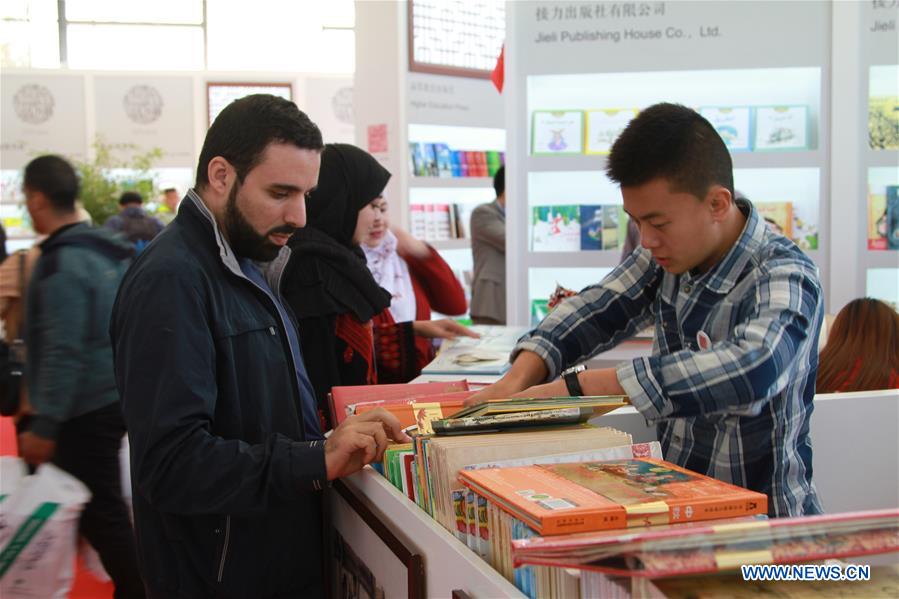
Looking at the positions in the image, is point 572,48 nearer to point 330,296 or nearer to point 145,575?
point 330,296

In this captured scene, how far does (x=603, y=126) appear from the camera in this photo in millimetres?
4727

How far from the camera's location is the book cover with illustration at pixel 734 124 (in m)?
4.61

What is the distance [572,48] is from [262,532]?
363cm

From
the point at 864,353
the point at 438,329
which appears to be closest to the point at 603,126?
the point at 438,329

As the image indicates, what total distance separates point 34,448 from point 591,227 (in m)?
3.09

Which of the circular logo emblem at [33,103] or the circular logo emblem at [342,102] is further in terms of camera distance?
the circular logo emblem at [342,102]

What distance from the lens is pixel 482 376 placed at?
2605mm

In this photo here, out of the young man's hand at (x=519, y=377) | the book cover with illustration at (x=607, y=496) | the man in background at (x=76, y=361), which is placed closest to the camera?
the book cover with illustration at (x=607, y=496)

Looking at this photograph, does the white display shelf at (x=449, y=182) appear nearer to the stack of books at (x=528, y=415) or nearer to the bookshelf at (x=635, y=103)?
the bookshelf at (x=635, y=103)

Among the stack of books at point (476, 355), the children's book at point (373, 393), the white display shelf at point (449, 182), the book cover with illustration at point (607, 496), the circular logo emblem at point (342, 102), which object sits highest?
the circular logo emblem at point (342, 102)

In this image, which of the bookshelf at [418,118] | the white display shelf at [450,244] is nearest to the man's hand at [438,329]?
the bookshelf at [418,118]

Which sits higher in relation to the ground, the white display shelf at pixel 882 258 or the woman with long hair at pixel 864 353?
the white display shelf at pixel 882 258

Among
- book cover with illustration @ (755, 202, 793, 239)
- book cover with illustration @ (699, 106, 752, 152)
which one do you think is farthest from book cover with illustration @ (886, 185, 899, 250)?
book cover with illustration @ (699, 106, 752, 152)

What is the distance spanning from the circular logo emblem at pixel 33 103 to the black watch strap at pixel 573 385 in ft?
36.6
